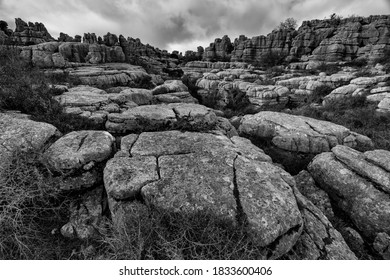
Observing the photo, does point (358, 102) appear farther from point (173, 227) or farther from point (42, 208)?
point (42, 208)

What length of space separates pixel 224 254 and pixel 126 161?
3.27 meters

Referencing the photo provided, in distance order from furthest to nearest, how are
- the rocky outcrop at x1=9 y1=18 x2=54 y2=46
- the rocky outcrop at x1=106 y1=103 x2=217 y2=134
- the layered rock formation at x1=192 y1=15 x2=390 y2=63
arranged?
the layered rock formation at x1=192 y1=15 x2=390 y2=63
the rocky outcrop at x1=9 y1=18 x2=54 y2=46
the rocky outcrop at x1=106 y1=103 x2=217 y2=134

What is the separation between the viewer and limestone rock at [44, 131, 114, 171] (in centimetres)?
438

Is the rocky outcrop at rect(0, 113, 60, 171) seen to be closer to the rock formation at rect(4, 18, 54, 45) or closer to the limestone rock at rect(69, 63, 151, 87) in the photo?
the limestone rock at rect(69, 63, 151, 87)

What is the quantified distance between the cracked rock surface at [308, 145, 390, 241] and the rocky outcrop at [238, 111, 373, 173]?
1255mm

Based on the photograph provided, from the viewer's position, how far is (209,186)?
3.98 meters

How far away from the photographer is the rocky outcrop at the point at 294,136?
7988 millimetres

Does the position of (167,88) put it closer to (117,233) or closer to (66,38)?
(117,233)

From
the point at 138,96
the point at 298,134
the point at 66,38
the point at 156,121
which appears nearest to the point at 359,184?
the point at 298,134

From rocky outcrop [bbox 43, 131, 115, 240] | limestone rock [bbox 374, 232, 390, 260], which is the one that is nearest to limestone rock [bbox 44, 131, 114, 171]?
rocky outcrop [bbox 43, 131, 115, 240]

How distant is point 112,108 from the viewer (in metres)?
9.13

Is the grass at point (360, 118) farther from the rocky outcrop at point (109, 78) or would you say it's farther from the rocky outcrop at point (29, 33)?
the rocky outcrop at point (29, 33)

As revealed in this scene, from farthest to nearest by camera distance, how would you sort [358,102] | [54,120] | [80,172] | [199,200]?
[358,102]
[54,120]
[80,172]
[199,200]
